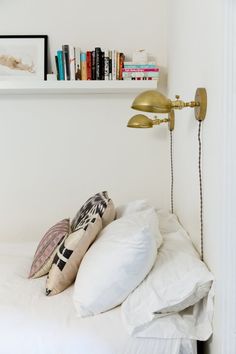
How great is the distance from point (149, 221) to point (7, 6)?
75.5 inches

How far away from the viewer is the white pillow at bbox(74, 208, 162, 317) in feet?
4.00

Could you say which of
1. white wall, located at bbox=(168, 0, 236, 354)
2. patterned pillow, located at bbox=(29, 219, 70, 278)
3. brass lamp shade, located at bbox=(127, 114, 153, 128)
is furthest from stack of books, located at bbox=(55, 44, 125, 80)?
patterned pillow, located at bbox=(29, 219, 70, 278)

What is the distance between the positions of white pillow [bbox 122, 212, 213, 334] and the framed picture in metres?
1.66

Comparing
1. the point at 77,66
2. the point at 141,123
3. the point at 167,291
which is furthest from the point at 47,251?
the point at 77,66

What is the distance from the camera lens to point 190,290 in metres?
1.17

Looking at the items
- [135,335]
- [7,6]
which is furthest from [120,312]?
[7,6]

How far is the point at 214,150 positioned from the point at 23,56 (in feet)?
5.64

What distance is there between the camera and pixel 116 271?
1228 mm

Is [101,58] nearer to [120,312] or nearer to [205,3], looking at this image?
[205,3]

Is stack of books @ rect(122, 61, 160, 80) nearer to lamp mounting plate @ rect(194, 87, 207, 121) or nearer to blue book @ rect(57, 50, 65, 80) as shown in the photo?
blue book @ rect(57, 50, 65, 80)

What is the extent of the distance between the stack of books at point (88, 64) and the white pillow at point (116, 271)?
51.4 inches

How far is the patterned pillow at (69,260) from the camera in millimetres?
1434

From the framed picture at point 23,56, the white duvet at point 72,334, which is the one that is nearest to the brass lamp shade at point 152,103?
the white duvet at point 72,334

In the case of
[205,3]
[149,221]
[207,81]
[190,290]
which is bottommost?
[190,290]
